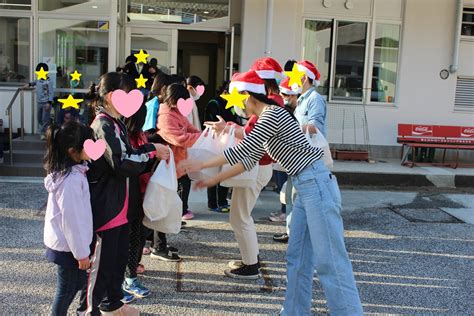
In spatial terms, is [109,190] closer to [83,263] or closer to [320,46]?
[83,263]

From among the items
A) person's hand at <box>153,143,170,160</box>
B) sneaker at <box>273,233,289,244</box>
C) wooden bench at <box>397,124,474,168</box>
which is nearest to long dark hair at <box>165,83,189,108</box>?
person's hand at <box>153,143,170,160</box>

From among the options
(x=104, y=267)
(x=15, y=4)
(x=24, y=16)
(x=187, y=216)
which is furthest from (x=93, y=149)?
(x=15, y=4)

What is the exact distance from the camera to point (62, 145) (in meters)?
2.83

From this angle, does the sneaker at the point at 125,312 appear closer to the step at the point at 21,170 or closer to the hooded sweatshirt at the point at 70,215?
the hooded sweatshirt at the point at 70,215

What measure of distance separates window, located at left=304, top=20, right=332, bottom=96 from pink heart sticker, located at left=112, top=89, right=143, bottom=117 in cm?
781

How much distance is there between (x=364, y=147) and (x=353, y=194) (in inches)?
107

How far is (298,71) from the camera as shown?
496 centimetres

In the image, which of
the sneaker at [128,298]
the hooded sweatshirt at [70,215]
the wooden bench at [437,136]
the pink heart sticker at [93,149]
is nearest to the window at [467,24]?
the wooden bench at [437,136]

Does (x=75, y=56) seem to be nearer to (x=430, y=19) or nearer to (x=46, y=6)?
(x=46, y=6)

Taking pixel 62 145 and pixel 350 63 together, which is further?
pixel 350 63

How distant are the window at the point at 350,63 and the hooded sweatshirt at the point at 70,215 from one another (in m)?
8.47

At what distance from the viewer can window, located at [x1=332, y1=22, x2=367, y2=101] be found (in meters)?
10.5

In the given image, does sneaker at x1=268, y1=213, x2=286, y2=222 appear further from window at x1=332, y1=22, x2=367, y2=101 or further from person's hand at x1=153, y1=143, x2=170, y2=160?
window at x1=332, y1=22, x2=367, y2=101

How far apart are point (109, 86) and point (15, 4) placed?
8167 millimetres
